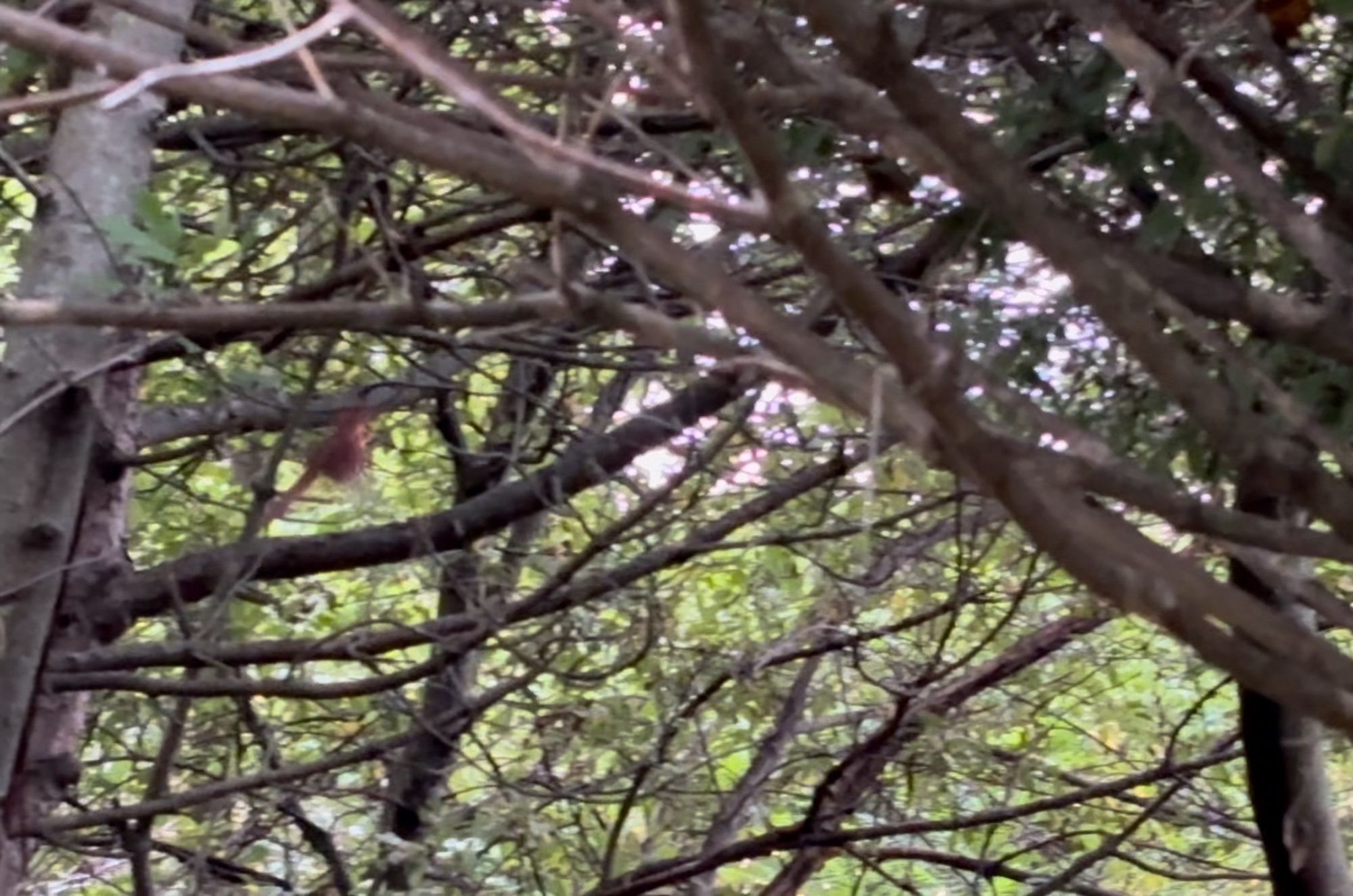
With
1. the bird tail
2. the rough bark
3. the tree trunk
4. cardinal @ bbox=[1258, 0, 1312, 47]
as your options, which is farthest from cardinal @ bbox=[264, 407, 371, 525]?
cardinal @ bbox=[1258, 0, 1312, 47]

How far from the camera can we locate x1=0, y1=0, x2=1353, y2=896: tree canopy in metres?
1.38

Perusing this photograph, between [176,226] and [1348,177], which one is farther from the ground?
[176,226]

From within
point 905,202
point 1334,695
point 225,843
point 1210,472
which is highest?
point 905,202

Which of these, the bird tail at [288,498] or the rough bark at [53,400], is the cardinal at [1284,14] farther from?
the bird tail at [288,498]

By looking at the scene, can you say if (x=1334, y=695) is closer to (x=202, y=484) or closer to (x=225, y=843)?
(x=225, y=843)

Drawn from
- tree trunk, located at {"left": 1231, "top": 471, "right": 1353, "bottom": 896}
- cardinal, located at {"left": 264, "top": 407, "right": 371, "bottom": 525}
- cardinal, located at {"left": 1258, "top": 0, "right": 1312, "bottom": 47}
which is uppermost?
cardinal, located at {"left": 264, "top": 407, "right": 371, "bottom": 525}

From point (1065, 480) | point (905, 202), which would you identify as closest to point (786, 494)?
point (905, 202)

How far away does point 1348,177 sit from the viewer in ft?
6.01

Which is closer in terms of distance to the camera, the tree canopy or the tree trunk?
the tree canopy

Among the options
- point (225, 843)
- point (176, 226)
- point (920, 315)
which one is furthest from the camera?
point (225, 843)

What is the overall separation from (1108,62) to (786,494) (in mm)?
1433

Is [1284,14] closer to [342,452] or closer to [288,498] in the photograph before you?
[288,498]

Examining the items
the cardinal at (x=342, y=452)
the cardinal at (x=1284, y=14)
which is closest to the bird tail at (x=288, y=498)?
the cardinal at (x=342, y=452)

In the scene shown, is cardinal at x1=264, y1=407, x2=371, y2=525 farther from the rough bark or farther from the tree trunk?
the tree trunk
